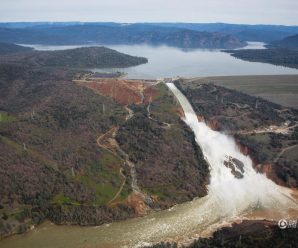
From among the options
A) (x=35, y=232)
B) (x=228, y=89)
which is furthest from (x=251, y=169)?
(x=228, y=89)

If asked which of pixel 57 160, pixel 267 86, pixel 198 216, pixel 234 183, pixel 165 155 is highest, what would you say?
pixel 267 86

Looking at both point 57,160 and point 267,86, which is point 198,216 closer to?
point 57,160

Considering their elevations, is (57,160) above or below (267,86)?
below

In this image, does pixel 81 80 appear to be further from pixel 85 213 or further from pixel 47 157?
pixel 85 213
